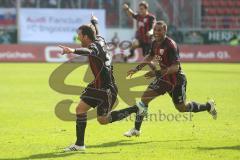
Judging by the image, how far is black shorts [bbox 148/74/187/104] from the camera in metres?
11.3

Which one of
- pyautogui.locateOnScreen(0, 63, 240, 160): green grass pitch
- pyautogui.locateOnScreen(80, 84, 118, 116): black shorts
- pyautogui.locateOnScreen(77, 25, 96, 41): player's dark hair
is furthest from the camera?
pyautogui.locateOnScreen(80, 84, 118, 116): black shorts

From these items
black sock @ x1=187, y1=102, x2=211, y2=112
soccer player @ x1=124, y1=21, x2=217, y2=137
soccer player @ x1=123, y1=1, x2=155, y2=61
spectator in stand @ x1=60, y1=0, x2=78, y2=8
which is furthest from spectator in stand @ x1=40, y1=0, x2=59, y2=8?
soccer player @ x1=124, y1=21, x2=217, y2=137

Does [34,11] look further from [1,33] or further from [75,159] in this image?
[75,159]

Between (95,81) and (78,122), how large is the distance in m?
0.71

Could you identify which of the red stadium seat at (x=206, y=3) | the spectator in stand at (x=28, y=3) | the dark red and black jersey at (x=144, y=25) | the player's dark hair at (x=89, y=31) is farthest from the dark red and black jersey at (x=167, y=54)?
the red stadium seat at (x=206, y=3)

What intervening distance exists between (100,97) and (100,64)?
53 centimetres

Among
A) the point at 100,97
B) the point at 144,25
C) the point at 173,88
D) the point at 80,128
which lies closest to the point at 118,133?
the point at 173,88

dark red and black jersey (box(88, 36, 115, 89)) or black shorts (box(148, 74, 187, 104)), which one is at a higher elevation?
dark red and black jersey (box(88, 36, 115, 89))

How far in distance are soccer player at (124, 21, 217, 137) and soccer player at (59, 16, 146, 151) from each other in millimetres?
937

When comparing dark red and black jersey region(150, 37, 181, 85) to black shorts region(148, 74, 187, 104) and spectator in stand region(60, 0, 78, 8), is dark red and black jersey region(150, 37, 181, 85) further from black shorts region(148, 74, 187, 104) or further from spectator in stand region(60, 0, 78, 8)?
spectator in stand region(60, 0, 78, 8)

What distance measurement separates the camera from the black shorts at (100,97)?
10133mm

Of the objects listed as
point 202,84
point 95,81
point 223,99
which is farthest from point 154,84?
point 202,84

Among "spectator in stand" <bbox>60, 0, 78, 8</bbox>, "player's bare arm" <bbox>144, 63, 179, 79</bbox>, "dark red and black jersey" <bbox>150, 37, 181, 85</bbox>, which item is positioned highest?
"spectator in stand" <bbox>60, 0, 78, 8</bbox>

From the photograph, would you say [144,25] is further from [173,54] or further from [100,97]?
[100,97]
